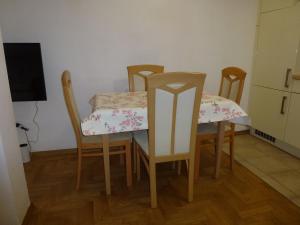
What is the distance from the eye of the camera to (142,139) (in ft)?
6.68

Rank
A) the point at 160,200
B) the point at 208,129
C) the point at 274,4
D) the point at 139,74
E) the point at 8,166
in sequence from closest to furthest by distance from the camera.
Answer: the point at 8,166 < the point at 160,200 < the point at 208,129 < the point at 139,74 < the point at 274,4

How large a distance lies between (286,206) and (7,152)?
83.3 inches

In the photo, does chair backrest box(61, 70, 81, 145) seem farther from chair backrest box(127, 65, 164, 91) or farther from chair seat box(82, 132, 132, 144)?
chair backrest box(127, 65, 164, 91)

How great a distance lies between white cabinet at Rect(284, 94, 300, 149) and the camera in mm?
2639

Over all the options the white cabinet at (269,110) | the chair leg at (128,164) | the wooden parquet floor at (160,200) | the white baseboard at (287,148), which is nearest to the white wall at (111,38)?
the white cabinet at (269,110)

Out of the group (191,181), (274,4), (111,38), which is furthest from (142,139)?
(274,4)

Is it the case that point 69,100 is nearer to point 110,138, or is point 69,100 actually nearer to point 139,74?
point 110,138

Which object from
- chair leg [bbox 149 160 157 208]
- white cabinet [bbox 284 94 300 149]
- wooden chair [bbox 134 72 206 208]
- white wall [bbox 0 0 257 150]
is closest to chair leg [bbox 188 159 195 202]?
wooden chair [bbox 134 72 206 208]

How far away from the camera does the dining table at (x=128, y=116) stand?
1778 millimetres

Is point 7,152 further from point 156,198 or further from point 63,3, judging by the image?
point 63,3

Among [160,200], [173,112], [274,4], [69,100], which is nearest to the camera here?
[173,112]

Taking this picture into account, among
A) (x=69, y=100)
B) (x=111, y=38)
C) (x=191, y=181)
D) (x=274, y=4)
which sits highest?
(x=274, y=4)

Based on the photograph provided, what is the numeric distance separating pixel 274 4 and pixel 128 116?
7.81 feet

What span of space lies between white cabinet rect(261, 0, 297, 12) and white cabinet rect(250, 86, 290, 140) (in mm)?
985
